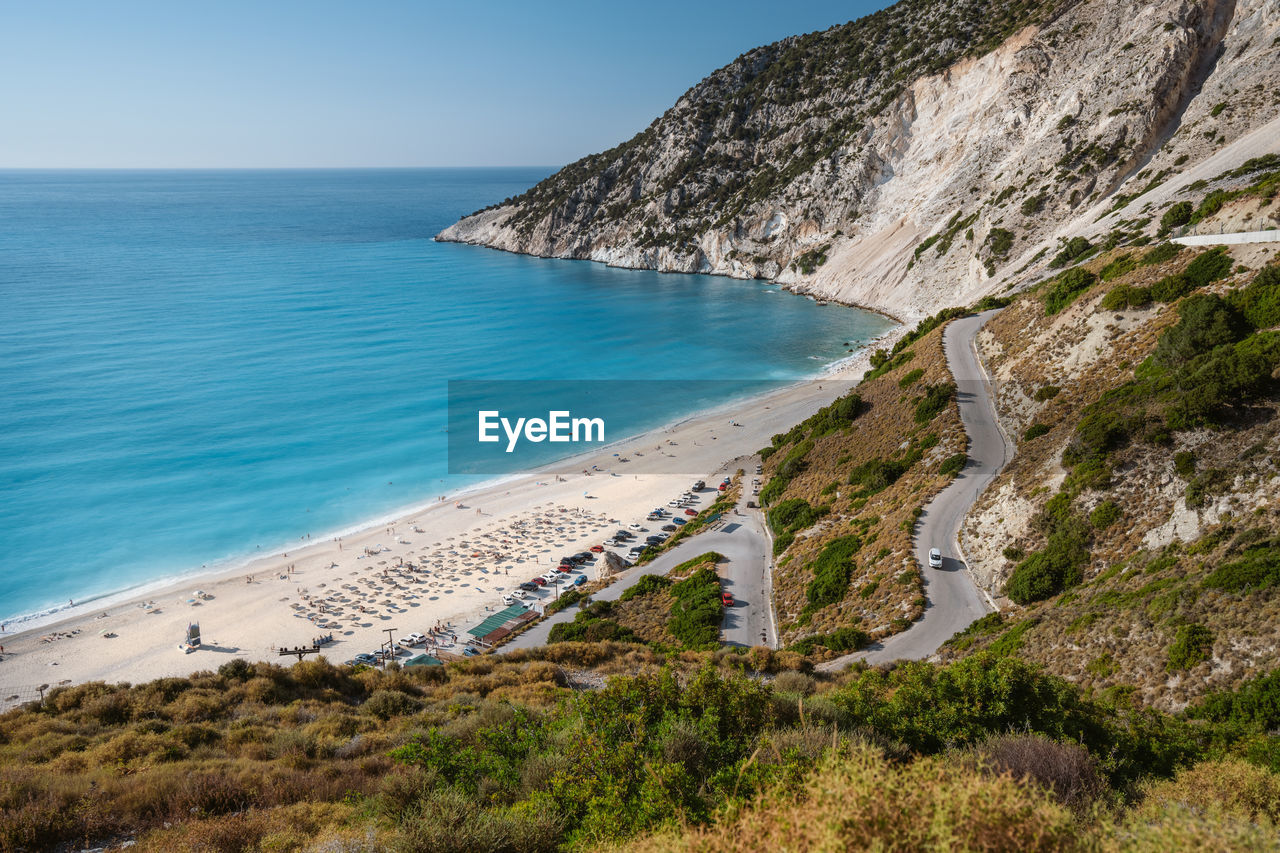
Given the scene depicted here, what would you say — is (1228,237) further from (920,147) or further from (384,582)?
(920,147)

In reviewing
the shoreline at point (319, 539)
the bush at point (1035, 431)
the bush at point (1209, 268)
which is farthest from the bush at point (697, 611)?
the shoreline at point (319, 539)

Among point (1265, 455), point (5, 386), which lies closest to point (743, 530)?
point (1265, 455)

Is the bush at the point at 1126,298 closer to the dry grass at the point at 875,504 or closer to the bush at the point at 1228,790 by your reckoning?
the dry grass at the point at 875,504

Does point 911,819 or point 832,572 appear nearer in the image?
point 911,819

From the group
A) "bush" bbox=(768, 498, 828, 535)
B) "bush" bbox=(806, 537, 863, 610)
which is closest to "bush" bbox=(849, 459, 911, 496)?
"bush" bbox=(768, 498, 828, 535)

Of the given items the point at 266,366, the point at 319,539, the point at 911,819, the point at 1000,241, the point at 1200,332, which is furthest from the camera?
the point at 266,366

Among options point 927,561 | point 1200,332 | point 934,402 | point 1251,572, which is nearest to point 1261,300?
point 1200,332
